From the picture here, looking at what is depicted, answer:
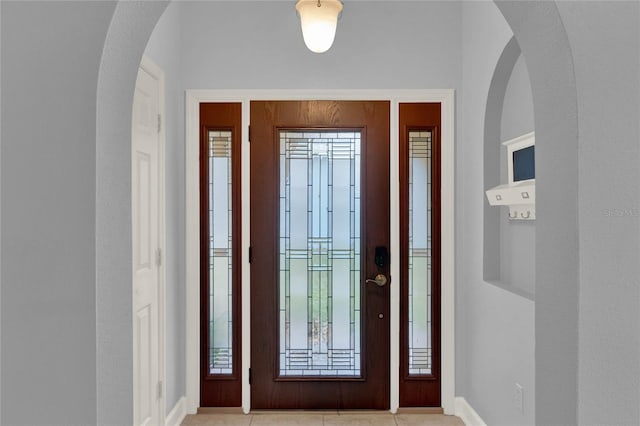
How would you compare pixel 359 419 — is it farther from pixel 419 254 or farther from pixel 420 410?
pixel 419 254

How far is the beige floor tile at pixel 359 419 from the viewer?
3031mm

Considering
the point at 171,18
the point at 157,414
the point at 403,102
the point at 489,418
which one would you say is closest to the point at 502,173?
the point at 403,102

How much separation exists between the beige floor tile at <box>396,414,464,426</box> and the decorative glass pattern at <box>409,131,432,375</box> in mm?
265

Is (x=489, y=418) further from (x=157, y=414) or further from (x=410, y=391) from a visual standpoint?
(x=157, y=414)

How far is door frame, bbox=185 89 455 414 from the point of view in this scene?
3158mm

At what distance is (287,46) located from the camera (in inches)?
124

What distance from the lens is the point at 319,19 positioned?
2527 millimetres

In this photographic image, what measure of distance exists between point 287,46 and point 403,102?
2.70ft

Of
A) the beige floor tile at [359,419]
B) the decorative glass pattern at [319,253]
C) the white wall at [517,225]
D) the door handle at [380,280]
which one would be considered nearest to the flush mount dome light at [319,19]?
the decorative glass pattern at [319,253]

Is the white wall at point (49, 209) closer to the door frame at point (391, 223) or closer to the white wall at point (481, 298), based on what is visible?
the white wall at point (481, 298)

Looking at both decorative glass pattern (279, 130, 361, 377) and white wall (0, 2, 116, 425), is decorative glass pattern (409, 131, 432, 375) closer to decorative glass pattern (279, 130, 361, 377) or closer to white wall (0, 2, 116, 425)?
decorative glass pattern (279, 130, 361, 377)

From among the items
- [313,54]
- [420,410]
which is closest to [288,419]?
[420,410]

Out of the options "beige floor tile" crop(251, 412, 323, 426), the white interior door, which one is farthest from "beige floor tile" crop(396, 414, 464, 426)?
the white interior door

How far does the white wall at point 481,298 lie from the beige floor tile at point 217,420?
1.37m
